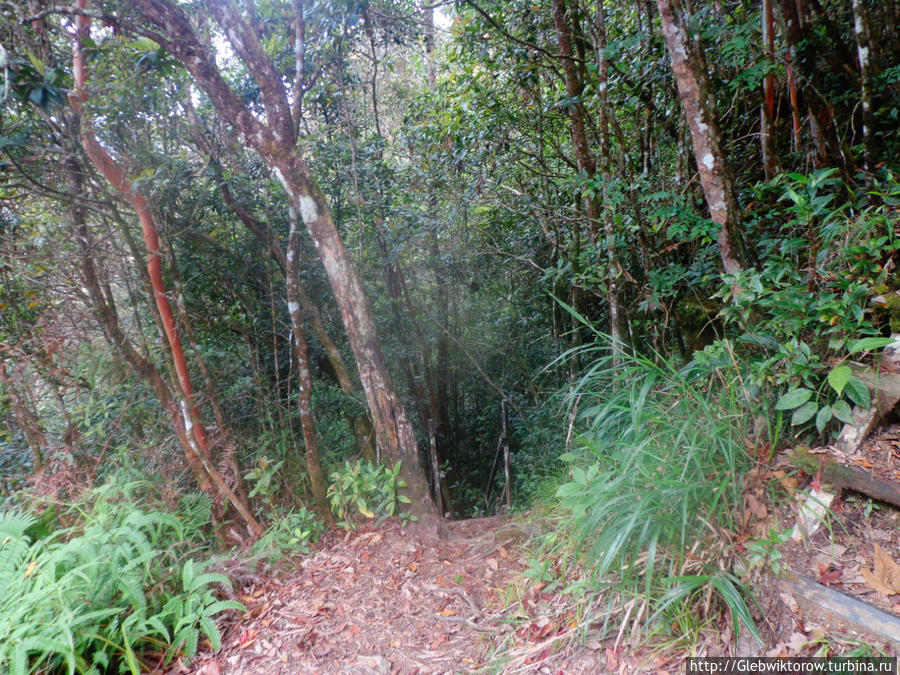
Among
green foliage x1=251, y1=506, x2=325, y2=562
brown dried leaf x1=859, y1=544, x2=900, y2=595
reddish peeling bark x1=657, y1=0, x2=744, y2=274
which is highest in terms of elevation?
reddish peeling bark x1=657, y1=0, x2=744, y2=274

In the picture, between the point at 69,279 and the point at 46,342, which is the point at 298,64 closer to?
the point at 69,279

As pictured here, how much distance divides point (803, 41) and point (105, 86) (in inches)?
201

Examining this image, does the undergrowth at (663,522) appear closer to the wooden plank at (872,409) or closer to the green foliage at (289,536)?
the wooden plank at (872,409)

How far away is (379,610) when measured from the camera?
9.12 ft

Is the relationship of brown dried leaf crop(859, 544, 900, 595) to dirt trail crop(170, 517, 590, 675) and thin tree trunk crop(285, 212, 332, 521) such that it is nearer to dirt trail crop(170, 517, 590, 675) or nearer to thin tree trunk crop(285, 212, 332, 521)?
dirt trail crop(170, 517, 590, 675)

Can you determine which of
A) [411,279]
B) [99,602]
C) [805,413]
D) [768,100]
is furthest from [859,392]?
[411,279]

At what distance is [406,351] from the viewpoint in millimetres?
6176

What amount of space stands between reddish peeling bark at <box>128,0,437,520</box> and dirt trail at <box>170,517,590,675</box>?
42 centimetres

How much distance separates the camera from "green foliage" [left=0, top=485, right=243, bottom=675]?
2.27m

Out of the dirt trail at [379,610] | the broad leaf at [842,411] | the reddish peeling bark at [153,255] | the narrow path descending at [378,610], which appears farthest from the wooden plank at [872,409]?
the reddish peeling bark at [153,255]

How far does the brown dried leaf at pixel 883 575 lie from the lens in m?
1.71

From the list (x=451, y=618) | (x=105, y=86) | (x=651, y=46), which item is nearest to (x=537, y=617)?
(x=451, y=618)

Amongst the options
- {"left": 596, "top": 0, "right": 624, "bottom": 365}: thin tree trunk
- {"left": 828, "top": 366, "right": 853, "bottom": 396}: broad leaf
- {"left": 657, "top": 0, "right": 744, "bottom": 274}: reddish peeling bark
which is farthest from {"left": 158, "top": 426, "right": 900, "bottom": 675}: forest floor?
{"left": 596, "top": 0, "right": 624, "bottom": 365}: thin tree trunk

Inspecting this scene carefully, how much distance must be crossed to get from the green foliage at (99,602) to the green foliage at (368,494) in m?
0.91
